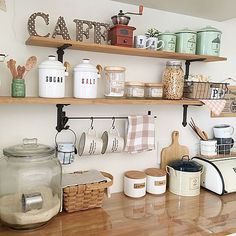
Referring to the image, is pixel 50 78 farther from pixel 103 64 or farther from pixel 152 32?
pixel 152 32

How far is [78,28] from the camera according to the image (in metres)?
1.37

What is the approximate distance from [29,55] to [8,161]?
1.72 feet

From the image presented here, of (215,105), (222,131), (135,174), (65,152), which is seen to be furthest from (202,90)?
(65,152)

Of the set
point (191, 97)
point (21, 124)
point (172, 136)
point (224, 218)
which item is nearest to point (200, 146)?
point (172, 136)

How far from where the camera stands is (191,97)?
65.2 inches

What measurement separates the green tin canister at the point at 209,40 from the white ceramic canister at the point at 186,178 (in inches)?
26.6

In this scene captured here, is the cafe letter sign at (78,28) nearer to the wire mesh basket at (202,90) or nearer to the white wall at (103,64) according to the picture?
the white wall at (103,64)

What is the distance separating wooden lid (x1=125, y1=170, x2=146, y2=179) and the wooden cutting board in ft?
0.66

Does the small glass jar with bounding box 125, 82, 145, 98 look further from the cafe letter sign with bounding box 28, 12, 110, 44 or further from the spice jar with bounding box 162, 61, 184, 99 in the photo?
the cafe letter sign with bounding box 28, 12, 110, 44

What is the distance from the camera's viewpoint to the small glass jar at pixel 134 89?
1518 mm

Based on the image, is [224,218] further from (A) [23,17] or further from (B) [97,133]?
(A) [23,17]

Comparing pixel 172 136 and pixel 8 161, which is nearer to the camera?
pixel 8 161

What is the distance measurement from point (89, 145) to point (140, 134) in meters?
0.33

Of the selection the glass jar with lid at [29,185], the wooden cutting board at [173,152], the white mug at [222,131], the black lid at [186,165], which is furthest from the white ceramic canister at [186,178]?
the glass jar with lid at [29,185]
